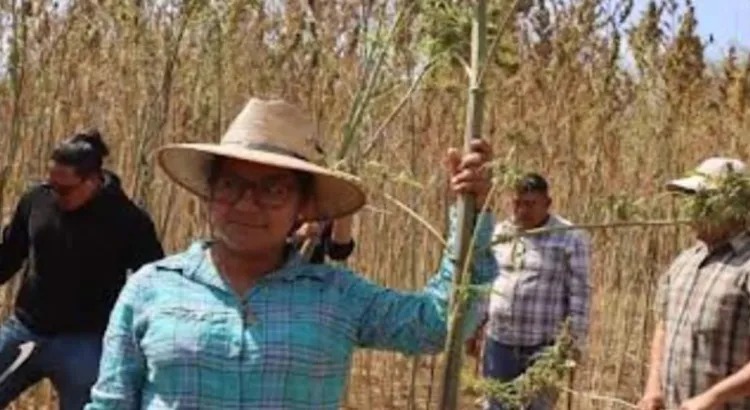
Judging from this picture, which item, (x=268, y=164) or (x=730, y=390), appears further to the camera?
(x=730, y=390)

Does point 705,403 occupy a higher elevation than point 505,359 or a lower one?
higher

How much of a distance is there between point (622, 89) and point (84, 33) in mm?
2133

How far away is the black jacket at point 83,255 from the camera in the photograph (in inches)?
169

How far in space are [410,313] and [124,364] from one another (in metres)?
0.40

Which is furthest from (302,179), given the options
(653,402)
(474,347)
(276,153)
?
(474,347)

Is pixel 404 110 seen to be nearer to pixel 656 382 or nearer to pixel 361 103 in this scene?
pixel 656 382

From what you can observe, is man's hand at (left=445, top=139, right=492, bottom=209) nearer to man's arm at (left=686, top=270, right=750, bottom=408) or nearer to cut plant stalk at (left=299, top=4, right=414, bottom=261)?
cut plant stalk at (left=299, top=4, right=414, bottom=261)

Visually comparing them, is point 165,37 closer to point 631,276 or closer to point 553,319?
point 553,319

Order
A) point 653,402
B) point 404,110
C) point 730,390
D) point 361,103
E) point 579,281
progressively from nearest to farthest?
point 361,103 → point 730,390 → point 653,402 → point 579,281 → point 404,110

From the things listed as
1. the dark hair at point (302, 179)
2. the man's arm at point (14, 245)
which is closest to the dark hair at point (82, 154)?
the man's arm at point (14, 245)

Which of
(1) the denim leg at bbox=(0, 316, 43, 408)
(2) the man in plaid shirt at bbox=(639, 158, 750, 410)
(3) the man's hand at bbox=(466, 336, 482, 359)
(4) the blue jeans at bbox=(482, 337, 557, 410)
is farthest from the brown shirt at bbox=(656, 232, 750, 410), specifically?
(1) the denim leg at bbox=(0, 316, 43, 408)

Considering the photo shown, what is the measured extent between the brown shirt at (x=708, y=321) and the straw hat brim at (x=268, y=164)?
1556mm

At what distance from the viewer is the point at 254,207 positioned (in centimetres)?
204

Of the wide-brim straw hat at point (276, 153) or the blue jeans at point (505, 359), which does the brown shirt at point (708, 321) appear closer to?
the blue jeans at point (505, 359)
